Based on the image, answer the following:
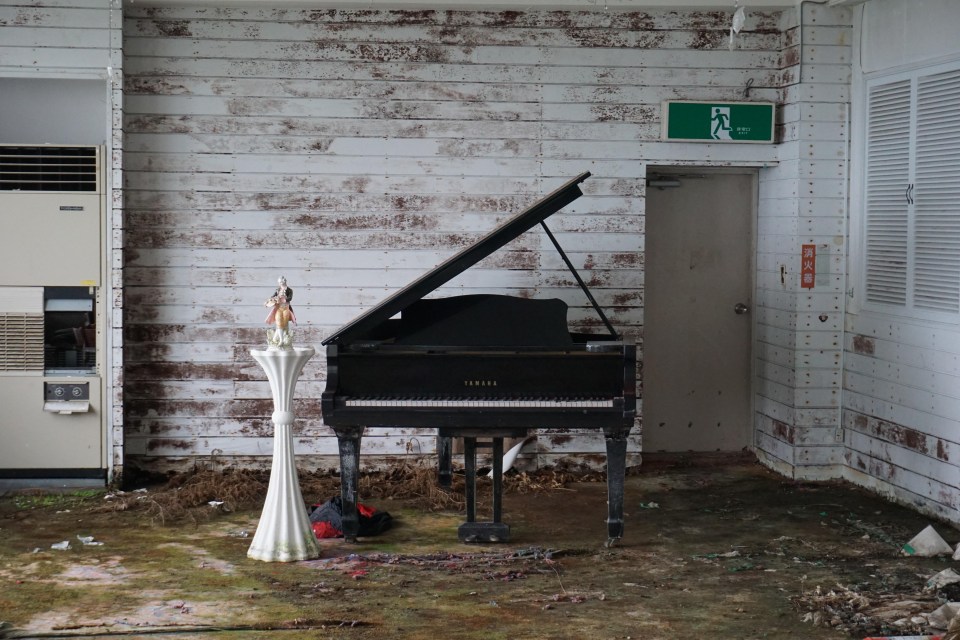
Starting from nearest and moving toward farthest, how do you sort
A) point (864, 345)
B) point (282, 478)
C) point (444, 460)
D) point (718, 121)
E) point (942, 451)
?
point (282, 478) → point (942, 451) → point (444, 460) → point (864, 345) → point (718, 121)

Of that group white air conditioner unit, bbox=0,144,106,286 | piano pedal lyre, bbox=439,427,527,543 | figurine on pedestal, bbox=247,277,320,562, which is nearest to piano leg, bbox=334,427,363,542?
figurine on pedestal, bbox=247,277,320,562

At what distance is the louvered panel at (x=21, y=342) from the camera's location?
660 cm

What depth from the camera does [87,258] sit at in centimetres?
663

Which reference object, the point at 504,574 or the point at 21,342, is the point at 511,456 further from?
the point at 21,342

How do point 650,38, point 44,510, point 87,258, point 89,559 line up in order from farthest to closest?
point 650,38 → point 87,258 → point 44,510 → point 89,559

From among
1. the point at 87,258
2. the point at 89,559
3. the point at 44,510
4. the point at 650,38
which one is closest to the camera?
the point at 89,559

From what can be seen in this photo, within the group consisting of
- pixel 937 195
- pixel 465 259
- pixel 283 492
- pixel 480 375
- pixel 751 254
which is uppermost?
pixel 937 195

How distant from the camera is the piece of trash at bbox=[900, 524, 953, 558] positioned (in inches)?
211

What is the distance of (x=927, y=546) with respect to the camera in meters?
5.36

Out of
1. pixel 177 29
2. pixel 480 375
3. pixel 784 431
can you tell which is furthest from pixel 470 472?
pixel 177 29

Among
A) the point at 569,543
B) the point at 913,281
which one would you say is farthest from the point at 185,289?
the point at 913,281

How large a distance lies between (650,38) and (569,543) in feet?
11.4

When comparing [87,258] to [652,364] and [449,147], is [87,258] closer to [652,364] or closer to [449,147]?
[449,147]

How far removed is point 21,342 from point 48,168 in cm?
110
